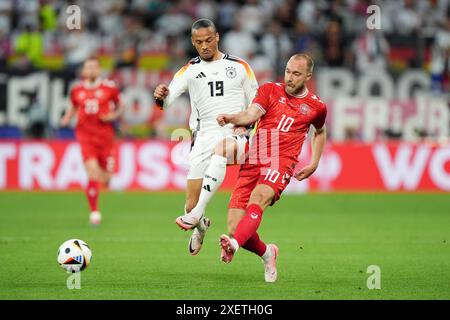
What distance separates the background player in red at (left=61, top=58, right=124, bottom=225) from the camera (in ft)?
51.9

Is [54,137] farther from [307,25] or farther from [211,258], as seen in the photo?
[211,258]

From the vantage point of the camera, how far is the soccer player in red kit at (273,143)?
9.16 metres

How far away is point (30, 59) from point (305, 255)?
12.3 m

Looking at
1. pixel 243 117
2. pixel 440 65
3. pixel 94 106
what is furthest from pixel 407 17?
pixel 243 117

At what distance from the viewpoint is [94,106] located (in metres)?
16.2

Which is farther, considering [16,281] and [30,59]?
[30,59]

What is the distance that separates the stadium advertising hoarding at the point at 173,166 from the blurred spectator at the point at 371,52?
207 centimetres

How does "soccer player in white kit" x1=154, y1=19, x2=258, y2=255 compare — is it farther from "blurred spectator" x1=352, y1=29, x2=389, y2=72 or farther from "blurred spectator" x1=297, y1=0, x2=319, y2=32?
"blurred spectator" x1=297, y1=0, x2=319, y2=32

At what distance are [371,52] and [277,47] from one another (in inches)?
85.1

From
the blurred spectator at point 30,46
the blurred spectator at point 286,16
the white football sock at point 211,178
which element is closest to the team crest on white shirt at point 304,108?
the white football sock at point 211,178

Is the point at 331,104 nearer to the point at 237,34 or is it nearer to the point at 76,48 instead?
the point at 237,34

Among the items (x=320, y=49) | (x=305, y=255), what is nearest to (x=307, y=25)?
(x=320, y=49)

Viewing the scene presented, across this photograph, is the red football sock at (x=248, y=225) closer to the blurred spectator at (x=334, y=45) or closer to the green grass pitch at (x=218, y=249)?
the green grass pitch at (x=218, y=249)

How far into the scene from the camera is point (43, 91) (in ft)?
68.6
